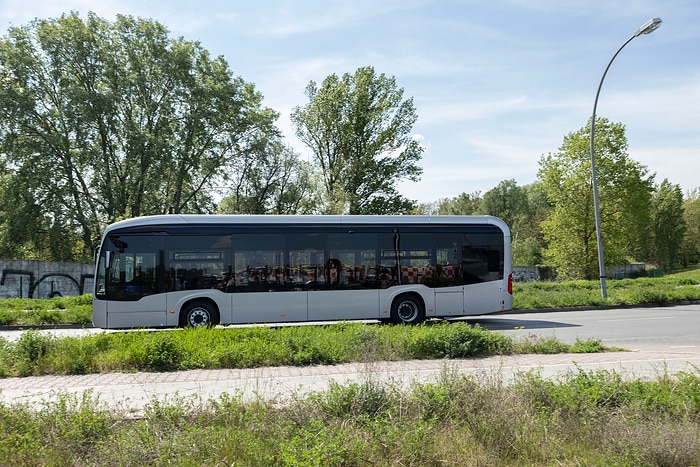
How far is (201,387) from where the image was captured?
24.6ft

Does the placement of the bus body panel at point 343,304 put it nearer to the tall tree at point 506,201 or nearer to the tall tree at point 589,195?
the tall tree at point 589,195

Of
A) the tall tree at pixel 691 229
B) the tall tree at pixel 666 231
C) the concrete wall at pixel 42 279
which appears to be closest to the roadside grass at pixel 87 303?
the concrete wall at pixel 42 279

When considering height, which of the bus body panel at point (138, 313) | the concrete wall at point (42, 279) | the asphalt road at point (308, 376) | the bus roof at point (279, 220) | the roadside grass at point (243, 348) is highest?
the bus roof at point (279, 220)

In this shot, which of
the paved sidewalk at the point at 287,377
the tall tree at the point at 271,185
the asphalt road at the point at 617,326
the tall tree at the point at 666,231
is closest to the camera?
the paved sidewalk at the point at 287,377

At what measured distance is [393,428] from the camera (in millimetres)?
5141

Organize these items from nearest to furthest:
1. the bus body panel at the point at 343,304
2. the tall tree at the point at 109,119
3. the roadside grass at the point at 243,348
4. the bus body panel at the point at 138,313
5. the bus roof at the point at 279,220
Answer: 1. the roadside grass at the point at 243,348
2. the bus body panel at the point at 138,313
3. the bus roof at the point at 279,220
4. the bus body panel at the point at 343,304
5. the tall tree at the point at 109,119

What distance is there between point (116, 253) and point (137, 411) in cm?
921

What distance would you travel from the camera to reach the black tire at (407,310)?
15562 mm

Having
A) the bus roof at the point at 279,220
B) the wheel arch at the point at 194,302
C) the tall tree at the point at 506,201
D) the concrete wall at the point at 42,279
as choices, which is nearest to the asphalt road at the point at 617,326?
the bus roof at the point at 279,220

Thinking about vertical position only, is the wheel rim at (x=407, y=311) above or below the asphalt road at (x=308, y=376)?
above

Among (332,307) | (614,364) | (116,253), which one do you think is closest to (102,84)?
(116,253)

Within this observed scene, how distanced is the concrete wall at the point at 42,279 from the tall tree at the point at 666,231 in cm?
6598

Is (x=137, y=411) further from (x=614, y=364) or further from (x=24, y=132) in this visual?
(x=24, y=132)

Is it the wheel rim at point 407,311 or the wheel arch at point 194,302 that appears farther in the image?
the wheel rim at point 407,311
